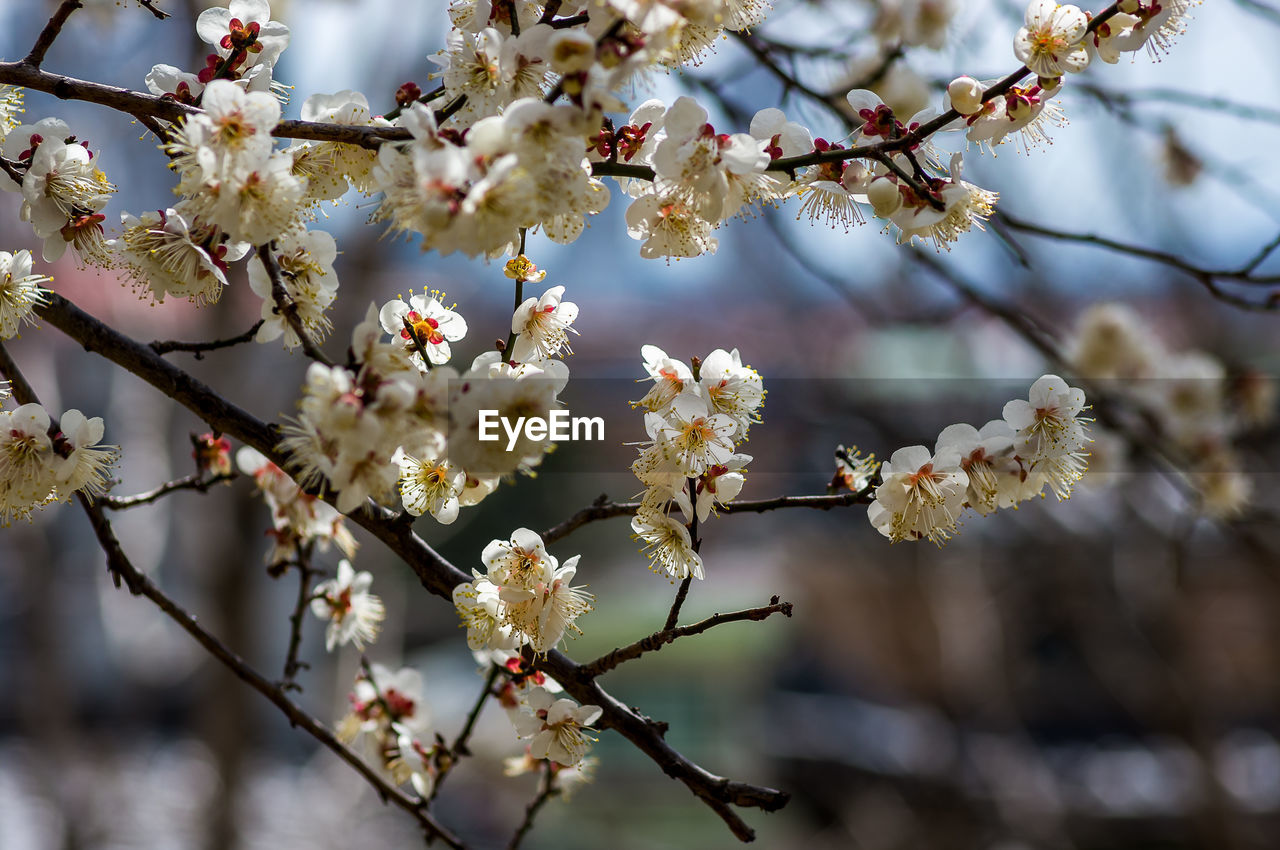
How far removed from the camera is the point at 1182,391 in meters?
3.38

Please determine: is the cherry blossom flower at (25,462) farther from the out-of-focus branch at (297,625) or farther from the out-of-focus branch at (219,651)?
the out-of-focus branch at (297,625)

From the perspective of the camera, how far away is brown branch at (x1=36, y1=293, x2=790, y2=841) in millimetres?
957

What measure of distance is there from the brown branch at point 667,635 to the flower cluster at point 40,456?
646 millimetres

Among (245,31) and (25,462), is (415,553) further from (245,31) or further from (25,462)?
(245,31)

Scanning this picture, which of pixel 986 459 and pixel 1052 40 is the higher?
pixel 1052 40

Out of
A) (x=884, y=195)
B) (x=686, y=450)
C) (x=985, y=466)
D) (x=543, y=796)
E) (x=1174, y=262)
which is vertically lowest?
(x=543, y=796)

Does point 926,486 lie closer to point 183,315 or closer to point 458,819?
point 183,315

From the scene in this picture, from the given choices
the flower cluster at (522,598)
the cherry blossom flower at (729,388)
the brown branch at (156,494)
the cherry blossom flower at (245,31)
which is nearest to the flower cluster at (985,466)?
the cherry blossom flower at (729,388)

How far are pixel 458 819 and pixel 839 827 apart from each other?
3.13 m

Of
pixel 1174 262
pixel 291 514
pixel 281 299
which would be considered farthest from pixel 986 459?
pixel 291 514

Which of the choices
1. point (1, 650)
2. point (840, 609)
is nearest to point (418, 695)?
point (840, 609)

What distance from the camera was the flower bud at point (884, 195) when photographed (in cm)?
97

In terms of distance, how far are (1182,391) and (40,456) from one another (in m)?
3.53

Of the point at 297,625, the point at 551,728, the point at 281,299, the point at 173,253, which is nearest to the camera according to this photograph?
the point at 281,299
